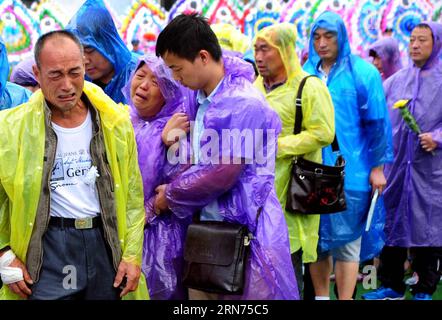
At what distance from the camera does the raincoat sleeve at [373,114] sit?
17.5 feet

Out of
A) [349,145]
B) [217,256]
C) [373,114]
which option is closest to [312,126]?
[349,145]

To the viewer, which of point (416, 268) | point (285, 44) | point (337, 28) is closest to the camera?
point (285, 44)

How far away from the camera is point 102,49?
178 inches

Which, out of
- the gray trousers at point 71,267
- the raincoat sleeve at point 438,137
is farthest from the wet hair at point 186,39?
the raincoat sleeve at point 438,137

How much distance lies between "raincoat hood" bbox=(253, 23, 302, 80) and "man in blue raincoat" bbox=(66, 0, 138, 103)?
2.71ft

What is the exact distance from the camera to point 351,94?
5328mm

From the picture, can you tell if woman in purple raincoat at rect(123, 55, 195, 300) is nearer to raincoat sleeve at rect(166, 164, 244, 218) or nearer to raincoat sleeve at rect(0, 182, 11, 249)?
raincoat sleeve at rect(166, 164, 244, 218)

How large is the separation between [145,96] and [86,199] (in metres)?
0.87

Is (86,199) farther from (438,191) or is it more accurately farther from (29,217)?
(438,191)

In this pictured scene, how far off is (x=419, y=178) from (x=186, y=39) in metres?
3.33

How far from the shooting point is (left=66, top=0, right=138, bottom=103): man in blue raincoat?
450 centimetres

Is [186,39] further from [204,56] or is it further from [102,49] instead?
[102,49]

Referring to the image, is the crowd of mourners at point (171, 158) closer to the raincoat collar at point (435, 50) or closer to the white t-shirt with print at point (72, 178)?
the white t-shirt with print at point (72, 178)
